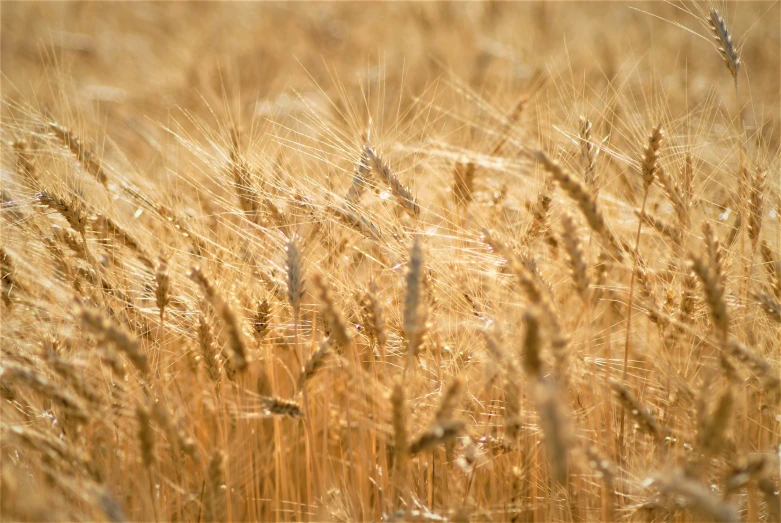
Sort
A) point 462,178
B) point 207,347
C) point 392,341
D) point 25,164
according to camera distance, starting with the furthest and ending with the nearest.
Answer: point 462,178
point 25,164
point 392,341
point 207,347

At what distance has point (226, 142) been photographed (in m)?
1.84


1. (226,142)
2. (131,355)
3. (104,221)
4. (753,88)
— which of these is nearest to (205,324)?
(131,355)

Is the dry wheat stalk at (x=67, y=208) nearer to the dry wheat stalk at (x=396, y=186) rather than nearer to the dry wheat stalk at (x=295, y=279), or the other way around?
the dry wheat stalk at (x=295, y=279)

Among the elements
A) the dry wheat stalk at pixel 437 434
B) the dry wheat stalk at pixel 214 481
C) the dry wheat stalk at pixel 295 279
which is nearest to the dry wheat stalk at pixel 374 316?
the dry wheat stalk at pixel 295 279

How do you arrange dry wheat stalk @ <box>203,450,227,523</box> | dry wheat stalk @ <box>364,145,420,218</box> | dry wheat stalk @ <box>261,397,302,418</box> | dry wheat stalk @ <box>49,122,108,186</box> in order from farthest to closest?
dry wheat stalk @ <box>49,122,108,186</box> < dry wheat stalk @ <box>364,145,420,218</box> < dry wheat stalk @ <box>261,397,302,418</box> < dry wheat stalk @ <box>203,450,227,523</box>

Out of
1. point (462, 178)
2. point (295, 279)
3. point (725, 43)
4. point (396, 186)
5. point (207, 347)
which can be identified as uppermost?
point (725, 43)

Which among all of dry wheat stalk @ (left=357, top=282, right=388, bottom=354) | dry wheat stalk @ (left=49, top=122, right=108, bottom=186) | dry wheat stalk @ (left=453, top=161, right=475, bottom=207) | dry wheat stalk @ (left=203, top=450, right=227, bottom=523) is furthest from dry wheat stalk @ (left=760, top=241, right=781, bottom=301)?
dry wheat stalk @ (left=49, top=122, right=108, bottom=186)

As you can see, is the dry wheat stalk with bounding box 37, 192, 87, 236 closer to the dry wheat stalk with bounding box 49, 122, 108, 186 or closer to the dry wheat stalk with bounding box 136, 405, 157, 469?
the dry wheat stalk with bounding box 49, 122, 108, 186

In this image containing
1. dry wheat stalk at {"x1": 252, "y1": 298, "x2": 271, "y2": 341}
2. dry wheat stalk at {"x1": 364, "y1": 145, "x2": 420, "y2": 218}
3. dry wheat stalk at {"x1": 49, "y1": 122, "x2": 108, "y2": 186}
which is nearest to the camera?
dry wheat stalk at {"x1": 252, "y1": 298, "x2": 271, "y2": 341}

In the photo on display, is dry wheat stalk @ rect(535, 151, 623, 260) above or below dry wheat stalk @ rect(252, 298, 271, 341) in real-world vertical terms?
above

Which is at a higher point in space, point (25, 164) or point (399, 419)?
point (25, 164)

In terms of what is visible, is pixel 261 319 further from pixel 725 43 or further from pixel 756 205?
pixel 725 43

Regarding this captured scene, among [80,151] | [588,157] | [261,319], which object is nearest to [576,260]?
[588,157]

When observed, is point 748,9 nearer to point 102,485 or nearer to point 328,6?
point 328,6
